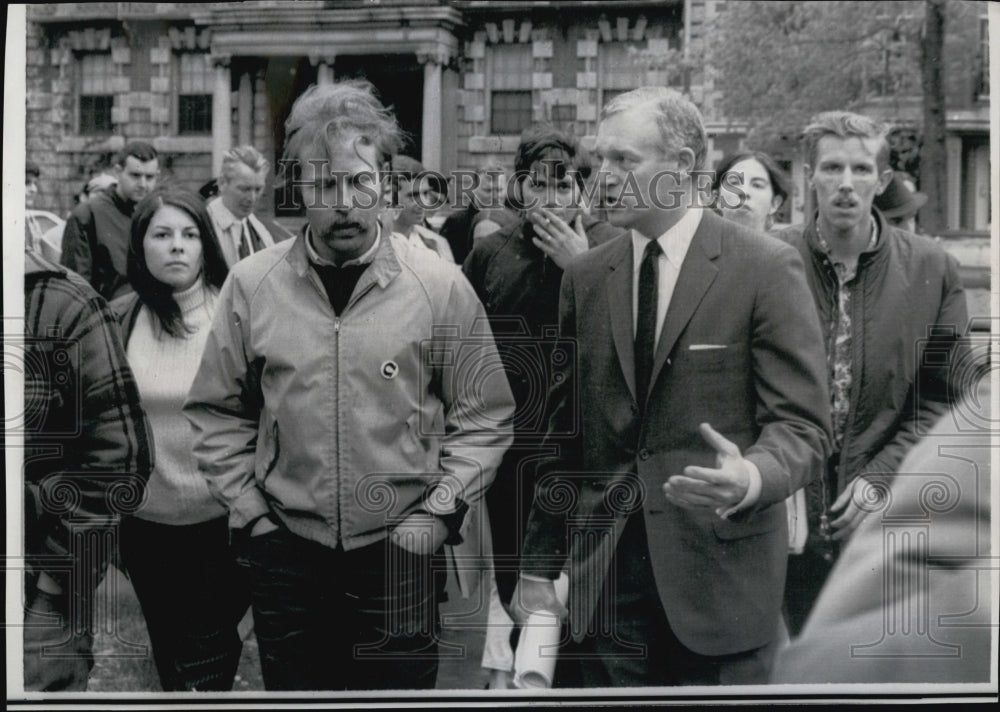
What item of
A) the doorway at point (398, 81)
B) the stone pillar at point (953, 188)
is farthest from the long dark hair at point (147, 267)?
the stone pillar at point (953, 188)

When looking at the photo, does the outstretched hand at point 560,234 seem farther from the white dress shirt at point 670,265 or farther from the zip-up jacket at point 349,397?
the zip-up jacket at point 349,397

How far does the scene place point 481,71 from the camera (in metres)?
4.68

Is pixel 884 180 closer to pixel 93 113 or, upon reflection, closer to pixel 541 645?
pixel 541 645

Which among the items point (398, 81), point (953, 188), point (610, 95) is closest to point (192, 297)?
point (398, 81)

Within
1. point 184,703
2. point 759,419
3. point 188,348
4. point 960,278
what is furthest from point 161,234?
point 960,278

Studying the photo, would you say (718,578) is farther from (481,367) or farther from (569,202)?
(569,202)

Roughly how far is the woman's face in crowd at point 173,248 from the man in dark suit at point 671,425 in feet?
4.00

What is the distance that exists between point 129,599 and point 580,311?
1.76 m

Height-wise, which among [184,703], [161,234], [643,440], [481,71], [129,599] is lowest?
[184,703]

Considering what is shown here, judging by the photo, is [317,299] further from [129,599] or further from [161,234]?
[129,599]

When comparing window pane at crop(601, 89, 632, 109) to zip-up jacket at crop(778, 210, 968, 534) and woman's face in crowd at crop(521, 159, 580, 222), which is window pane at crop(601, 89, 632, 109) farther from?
zip-up jacket at crop(778, 210, 968, 534)

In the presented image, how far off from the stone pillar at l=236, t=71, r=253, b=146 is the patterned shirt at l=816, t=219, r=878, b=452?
74.5 inches

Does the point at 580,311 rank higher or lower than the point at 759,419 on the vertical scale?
higher

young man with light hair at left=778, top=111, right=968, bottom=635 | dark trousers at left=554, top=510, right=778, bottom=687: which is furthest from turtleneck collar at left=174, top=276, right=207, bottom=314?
young man with light hair at left=778, top=111, right=968, bottom=635
